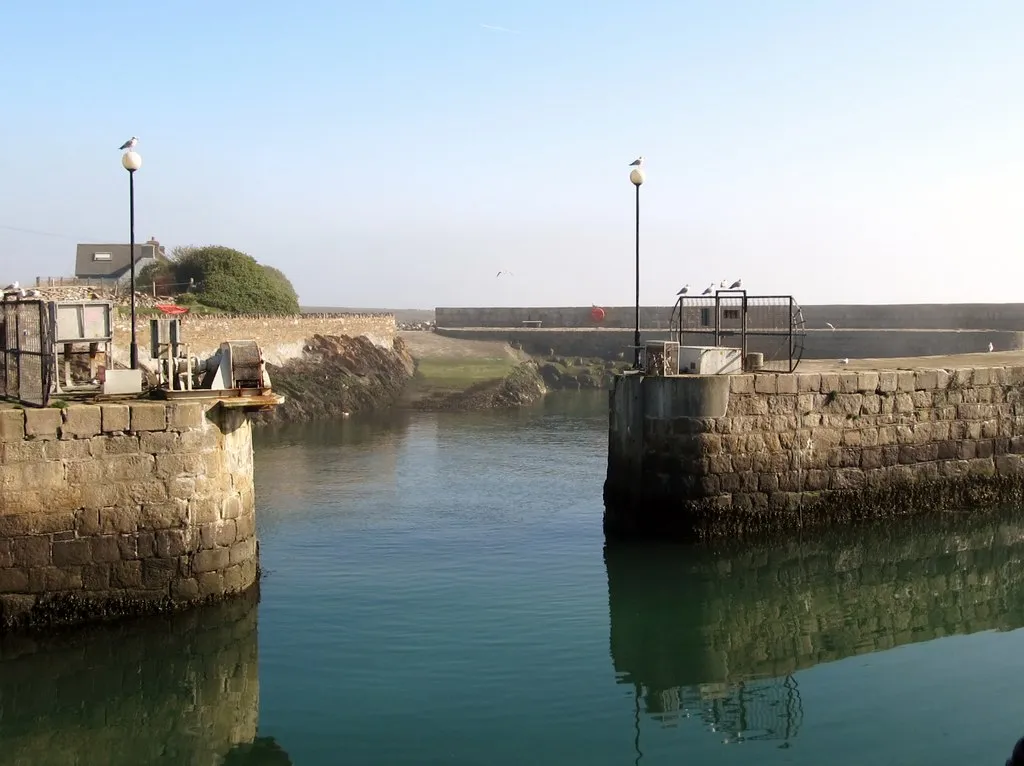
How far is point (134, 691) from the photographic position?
44.2ft

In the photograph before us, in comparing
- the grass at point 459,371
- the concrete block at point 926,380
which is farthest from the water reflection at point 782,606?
the grass at point 459,371

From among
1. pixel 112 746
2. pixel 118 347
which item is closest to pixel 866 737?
pixel 112 746

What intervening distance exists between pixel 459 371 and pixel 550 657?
3774 cm

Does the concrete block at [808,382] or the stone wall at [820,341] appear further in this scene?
the stone wall at [820,341]

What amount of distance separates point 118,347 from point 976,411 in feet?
79.7

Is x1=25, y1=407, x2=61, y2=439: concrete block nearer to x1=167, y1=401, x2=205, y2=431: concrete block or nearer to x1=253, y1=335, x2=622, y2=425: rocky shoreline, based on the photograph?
x1=167, y1=401, x2=205, y2=431: concrete block

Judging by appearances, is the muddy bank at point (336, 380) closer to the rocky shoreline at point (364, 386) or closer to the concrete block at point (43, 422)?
the rocky shoreline at point (364, 386)

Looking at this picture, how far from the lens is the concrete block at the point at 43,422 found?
546 inches

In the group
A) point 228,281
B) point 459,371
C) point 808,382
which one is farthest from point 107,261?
point 808,382

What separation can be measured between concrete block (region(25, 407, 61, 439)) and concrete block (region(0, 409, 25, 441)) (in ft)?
0.19

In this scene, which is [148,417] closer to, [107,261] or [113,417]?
[113,417]

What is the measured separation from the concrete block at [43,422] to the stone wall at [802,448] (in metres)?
10.3

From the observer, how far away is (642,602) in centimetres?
1717

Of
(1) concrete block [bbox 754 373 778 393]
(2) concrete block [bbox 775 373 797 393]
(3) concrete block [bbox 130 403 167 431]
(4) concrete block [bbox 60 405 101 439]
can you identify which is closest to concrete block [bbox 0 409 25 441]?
(4) concrete block [bbox 60 405 101 439]
